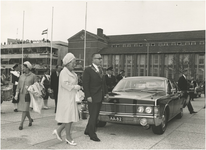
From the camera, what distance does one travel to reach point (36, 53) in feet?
244

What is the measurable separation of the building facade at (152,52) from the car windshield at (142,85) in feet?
162

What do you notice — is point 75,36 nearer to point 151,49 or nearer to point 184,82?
point 151,49

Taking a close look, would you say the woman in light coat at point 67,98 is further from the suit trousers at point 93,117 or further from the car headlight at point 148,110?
the car headlight at point 148,110

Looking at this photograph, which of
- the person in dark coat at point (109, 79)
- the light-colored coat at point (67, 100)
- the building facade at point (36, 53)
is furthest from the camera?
the building facade at point (36, 53)

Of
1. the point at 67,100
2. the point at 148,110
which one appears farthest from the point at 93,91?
the point at 148,110

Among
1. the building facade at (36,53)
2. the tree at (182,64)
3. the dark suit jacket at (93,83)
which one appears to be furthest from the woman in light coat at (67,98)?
the building facade at (36,53)

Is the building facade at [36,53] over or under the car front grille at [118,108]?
over

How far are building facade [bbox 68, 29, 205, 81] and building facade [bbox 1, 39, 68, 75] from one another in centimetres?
444

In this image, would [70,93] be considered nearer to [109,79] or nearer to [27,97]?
[27,97]

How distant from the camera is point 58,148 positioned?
4.78m

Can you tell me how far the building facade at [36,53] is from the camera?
72438 mm

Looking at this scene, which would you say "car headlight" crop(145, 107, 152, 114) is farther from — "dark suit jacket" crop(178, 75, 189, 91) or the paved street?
"dark suit jacket" crop(178, 75, 189, 91)

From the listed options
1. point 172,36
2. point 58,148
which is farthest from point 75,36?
point 58,148

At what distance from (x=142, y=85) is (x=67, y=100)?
10.2 feet
